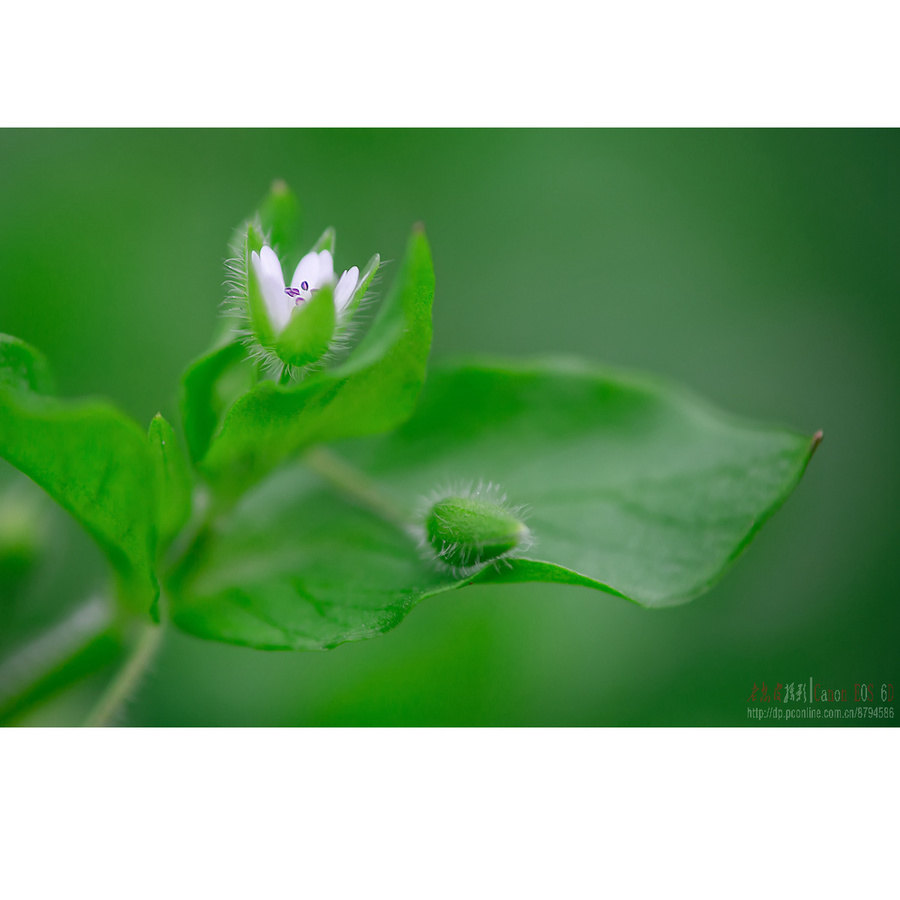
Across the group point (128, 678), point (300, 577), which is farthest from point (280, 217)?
point (128, 678)

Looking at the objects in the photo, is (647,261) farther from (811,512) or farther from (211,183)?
(211,183)

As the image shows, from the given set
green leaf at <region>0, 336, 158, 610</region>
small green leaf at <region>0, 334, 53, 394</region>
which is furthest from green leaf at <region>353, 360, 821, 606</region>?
small green leaf at <region>0, 334, 53, 394</region>

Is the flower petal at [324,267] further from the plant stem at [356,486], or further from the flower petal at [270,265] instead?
the plant stem at [356,486]

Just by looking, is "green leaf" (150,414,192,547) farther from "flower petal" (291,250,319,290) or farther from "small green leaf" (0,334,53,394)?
"flower petal" (291,250,319,290)

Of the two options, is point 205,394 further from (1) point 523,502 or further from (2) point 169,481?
(1) point 523,502

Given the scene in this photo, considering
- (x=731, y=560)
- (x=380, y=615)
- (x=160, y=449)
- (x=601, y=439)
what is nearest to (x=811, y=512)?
(x=601, y=439)
